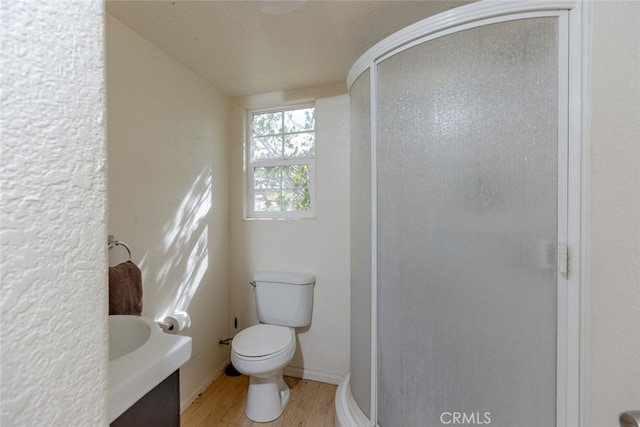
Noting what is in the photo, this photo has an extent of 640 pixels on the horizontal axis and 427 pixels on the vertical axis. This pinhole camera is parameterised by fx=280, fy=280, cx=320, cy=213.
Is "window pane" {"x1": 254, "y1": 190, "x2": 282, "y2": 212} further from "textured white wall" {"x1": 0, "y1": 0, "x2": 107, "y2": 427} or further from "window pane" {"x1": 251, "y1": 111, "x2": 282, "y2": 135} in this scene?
"textured white wall" {"x1": 0, "y1": 0, "x2": 107, "y2": 427}

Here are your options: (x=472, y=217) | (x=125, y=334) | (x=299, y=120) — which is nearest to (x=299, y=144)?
(x=299, y=120)

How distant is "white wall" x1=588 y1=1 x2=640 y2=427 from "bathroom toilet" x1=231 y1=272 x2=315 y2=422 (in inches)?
53.8

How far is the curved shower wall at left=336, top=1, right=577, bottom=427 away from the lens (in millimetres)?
938

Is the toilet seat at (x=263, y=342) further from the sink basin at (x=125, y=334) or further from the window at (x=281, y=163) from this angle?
the window at (x=281, y=163)

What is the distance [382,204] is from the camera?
1229mm

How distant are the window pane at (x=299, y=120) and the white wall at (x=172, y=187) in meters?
0.49

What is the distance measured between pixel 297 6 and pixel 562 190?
1.29 m

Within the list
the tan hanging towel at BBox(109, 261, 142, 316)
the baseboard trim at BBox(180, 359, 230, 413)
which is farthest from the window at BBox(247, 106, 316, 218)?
the baseboard trim at BBox(180, 359, 230, 413)

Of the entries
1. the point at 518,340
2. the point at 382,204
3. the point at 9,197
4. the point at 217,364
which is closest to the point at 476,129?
the point at 382,204

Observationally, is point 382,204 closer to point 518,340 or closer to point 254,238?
point 518,340

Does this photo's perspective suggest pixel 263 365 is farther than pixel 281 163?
No

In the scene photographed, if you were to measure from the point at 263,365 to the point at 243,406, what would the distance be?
17.7 inches

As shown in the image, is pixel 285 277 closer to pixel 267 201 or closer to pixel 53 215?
pixel 267 201

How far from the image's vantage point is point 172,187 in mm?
1681
